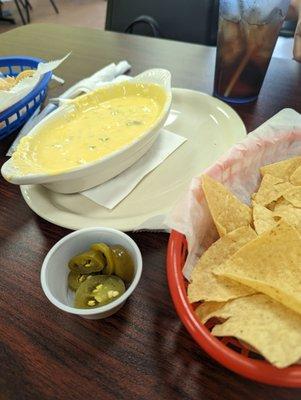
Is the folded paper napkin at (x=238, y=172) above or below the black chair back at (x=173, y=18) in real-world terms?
below

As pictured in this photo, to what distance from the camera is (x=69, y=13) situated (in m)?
4.71

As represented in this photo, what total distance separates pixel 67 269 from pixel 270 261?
0.32 m

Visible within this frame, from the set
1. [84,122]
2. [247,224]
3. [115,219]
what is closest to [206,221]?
[247,224]

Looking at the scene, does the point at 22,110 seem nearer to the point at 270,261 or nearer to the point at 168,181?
the point at 168,181

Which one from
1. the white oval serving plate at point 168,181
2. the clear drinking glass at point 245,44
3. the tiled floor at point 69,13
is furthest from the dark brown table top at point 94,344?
the tiled floor at point 69,13

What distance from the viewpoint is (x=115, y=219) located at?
687mm

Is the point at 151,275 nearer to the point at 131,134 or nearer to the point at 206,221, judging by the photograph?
the point at 206,221

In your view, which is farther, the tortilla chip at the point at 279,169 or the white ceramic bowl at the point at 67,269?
the tortilla chip at the point at 279,169

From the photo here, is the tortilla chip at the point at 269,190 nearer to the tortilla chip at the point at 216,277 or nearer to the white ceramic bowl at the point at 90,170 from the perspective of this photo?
the tortilla chip at the point at 216,277

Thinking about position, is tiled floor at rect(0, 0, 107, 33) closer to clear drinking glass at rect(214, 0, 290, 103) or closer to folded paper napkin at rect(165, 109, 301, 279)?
clear drinking glass at rect(214, 0, 290, 103)

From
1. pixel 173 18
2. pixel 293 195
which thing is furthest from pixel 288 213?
pixel 173 18

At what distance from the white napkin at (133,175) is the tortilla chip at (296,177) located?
296mm

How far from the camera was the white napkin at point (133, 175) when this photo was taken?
2.42 feet

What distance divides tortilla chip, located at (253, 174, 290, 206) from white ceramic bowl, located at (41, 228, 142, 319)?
0.27 meters
